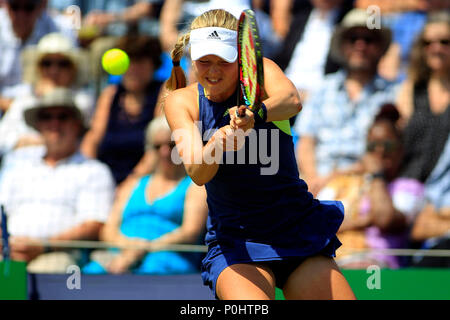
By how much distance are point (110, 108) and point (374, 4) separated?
2.27 metres

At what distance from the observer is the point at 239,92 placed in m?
3.05

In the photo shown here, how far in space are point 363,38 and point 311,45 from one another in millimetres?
444

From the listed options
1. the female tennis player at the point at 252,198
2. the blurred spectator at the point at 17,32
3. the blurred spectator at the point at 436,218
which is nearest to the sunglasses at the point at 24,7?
the blurred spectator at the point at 17,32

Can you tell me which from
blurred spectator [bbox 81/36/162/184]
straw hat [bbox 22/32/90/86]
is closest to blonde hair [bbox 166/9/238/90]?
blurred spectator [bbox 81/36/162/184]

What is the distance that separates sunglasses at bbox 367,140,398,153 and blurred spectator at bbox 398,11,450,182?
0.32 feet

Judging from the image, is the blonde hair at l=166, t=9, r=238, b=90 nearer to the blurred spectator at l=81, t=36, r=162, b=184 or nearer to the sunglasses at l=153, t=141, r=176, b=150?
the sunglasses at l=153, t=141, r=176, b=150

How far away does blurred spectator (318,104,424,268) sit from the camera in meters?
5.41

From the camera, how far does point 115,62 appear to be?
6148mm

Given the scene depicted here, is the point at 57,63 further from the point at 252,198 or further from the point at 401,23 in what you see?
the point at 252,198

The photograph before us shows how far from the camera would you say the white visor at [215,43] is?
2984 millimetres

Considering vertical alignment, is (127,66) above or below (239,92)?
above

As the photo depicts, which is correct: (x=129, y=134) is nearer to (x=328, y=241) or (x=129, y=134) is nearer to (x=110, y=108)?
(x=110, y=108)

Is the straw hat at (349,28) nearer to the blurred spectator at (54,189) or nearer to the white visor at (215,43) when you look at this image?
the blurred spectator at (54,189)
